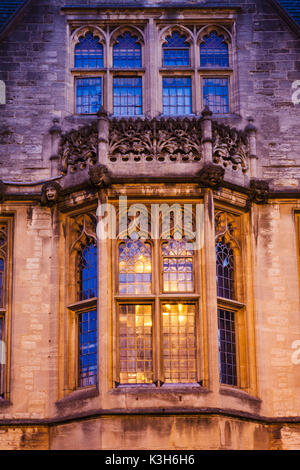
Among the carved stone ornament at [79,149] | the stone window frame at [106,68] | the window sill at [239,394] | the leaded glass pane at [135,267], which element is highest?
the stone window frame at [106,68]

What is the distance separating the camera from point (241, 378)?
1736cm

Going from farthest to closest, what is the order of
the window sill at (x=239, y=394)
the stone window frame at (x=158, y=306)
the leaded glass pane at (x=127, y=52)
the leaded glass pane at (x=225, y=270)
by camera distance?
the leaded glass pane at (x=127, y=52)
the leaded glass pane at (x=225, y=270)
the window sill at (x=239, y=394)
the stone window frame at (x=158, y=306)

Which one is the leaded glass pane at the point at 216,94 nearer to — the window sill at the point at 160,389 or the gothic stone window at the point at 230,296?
the gothic stone window at the point at 230,296

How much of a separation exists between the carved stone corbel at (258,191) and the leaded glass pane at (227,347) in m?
2.14

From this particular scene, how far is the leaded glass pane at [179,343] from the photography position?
55.4ft

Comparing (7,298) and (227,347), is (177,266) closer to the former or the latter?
(227,347)

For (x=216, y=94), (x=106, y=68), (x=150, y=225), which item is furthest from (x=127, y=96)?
(x=150, y=225)

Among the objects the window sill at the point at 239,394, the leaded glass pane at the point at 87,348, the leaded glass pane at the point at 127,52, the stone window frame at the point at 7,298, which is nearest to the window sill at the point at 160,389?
the window sill at the point at 239,394

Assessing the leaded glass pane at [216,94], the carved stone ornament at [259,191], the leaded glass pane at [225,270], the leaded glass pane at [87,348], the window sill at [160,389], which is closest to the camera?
the window sill at [160,389]

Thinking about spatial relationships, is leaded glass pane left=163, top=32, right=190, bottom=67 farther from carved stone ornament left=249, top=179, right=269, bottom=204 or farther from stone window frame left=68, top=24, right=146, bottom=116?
carved stone ornament left=249, top=179, right=269, bottom=204

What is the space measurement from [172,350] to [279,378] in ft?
6.28

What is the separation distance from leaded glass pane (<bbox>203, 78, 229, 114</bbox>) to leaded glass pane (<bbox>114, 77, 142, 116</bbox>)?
50.5 inches

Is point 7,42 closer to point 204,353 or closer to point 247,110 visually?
point 247,110

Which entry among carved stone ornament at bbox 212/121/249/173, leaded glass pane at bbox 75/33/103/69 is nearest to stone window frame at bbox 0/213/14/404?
leaded glass pane at bbox 75/33/103/69
